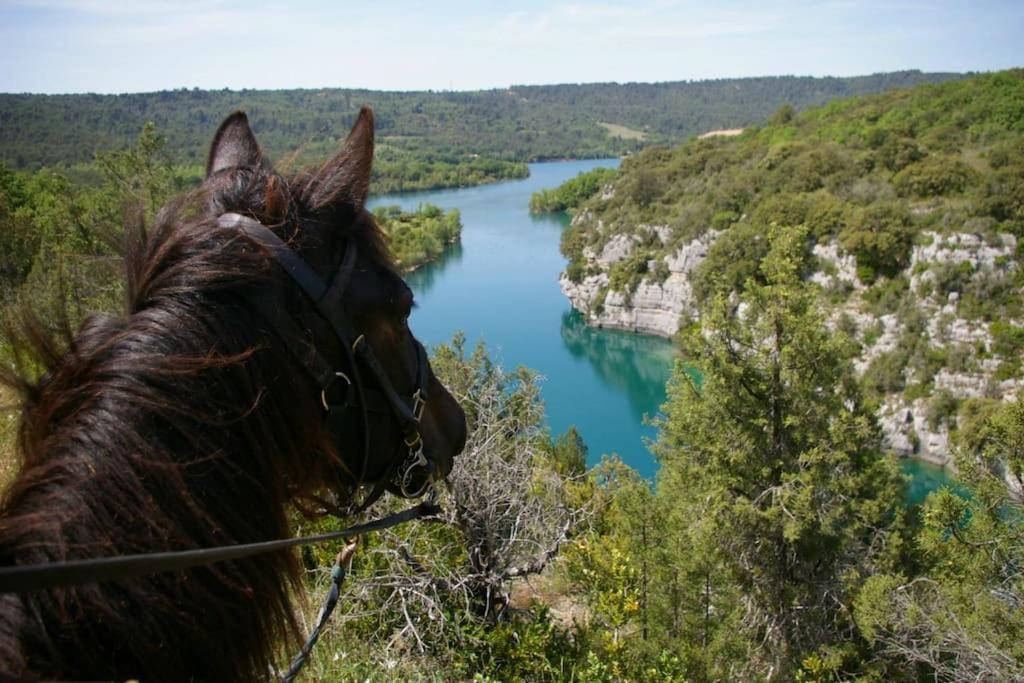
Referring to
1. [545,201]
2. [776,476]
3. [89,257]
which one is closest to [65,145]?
[545,201]

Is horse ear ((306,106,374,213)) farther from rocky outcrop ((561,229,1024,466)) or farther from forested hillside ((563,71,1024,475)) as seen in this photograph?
rocky outcrop ((561,229,1024,466))

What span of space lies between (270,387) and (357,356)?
0.78 ft

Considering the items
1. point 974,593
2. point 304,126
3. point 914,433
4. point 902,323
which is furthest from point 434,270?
point 974,593

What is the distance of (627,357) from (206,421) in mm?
47803

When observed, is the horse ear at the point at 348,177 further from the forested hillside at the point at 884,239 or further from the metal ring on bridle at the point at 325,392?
the forested hillside at the point at 884,239

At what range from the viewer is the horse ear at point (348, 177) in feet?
4.89

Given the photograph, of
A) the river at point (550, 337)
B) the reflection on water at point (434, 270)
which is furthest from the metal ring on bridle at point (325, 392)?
the reflection on water at point (434, 270)

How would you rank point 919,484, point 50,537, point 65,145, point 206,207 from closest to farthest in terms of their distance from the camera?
1. point 50,537
2. point 206,207
3. point 919,484
4. point 65,145

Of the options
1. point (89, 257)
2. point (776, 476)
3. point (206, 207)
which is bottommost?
point (776, 476)

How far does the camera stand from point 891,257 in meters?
39.8

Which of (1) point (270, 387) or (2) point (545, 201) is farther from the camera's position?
(2) point (545, 201)

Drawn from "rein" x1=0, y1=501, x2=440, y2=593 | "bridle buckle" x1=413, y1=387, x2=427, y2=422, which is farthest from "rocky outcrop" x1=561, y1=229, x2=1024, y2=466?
"rein" x1=0, y1=501, x2=440, y2=593

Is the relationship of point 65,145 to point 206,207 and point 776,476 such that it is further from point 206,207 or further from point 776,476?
point 206,207

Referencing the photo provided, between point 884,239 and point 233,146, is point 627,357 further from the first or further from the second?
point 233,146
